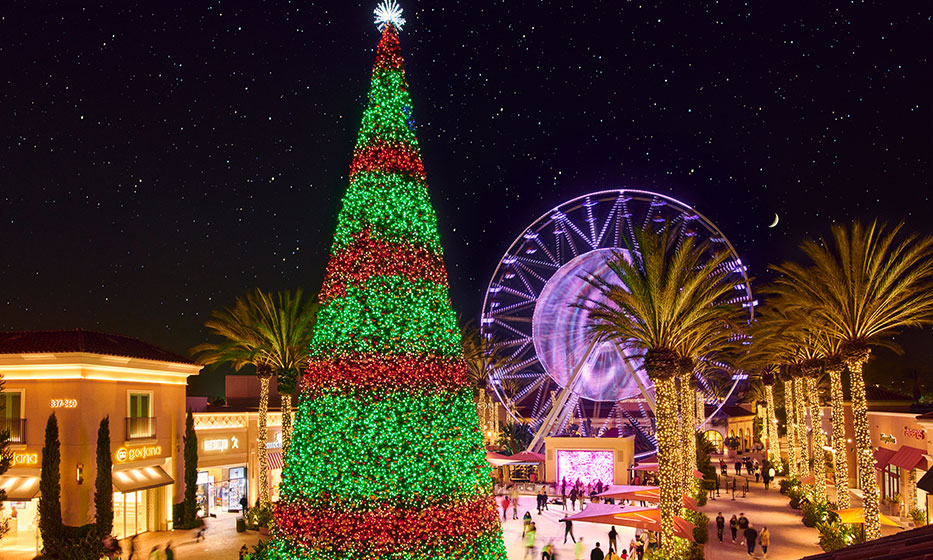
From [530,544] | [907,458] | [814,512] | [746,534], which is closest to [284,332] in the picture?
[530,544]

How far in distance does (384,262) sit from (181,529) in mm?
22790

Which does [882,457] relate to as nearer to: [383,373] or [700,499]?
[700,499]

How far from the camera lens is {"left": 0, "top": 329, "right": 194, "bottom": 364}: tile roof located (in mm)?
27344

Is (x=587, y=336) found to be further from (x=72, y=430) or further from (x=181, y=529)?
(x=72, y=430)

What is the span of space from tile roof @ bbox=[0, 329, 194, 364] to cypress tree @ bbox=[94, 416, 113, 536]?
9.67ft

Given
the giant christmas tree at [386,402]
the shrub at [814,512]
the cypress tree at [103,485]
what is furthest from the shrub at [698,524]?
the cypress tree at [103,485]

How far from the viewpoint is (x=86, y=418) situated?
26938mm

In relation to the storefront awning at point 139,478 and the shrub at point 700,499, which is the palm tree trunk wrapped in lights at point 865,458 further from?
the storefront awning at point 139,478

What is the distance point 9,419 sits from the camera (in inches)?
1068

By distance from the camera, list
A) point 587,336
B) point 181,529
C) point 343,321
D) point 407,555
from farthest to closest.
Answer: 1. point 587,336
2. point 181,529
3. point 343,321
4. point 407,555

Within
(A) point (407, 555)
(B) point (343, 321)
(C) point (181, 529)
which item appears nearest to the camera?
(A) point (407, 555)

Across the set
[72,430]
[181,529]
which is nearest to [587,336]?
[181,529]

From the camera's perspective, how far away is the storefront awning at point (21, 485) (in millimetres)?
26188

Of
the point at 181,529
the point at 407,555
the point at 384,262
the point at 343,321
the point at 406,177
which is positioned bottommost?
the point at 181,529
